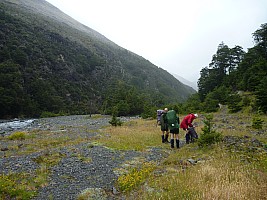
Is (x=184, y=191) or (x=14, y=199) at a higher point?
(x=184, y=191)

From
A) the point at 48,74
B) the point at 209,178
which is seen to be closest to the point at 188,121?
the point at 209,178

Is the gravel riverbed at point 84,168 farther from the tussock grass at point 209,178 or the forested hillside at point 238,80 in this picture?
the forested hillside at point 238,80

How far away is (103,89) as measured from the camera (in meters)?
108

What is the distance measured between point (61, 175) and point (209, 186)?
5.57 meters

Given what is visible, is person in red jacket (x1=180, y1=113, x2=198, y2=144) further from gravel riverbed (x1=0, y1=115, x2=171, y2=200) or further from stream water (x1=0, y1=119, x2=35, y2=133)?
stream water (x1=0, y1=119, x2=35, y2=133)

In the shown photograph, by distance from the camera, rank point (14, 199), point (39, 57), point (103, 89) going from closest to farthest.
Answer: point (14, 199) → point (39, 57) → point (103, 89)

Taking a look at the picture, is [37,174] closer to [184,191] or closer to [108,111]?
[184,191]

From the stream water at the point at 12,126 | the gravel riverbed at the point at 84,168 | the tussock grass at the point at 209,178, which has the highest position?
the tussock grass at the point at 209,178

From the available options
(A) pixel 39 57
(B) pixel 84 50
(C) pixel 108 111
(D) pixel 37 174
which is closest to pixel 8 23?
(A) pixel 39 57

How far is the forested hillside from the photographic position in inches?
1356

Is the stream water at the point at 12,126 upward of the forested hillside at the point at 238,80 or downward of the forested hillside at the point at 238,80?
downward

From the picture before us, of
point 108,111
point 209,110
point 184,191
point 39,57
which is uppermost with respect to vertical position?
point 39,57

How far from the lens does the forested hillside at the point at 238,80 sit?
3444cm

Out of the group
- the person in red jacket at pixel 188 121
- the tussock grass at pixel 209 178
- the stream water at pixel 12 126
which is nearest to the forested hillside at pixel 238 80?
the person in red jacket at pixel 188 121
